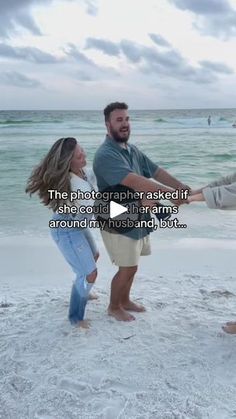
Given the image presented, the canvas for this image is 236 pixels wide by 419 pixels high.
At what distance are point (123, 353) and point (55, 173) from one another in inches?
54.5

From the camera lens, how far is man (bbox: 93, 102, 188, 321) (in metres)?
3.66

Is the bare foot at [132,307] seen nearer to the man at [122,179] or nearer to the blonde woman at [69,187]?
the man at [122,179]

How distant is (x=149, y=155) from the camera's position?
2084 cm

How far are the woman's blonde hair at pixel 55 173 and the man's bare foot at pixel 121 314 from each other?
3.50ft

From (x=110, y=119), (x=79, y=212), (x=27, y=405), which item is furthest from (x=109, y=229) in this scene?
(x=27, y=405)

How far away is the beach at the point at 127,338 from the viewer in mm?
2984

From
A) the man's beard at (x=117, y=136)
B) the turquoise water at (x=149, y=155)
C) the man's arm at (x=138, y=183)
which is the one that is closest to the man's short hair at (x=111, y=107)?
the man's beard at (x=117, y=136)

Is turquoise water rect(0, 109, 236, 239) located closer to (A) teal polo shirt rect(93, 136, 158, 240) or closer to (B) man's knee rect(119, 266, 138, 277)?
(B) man's knee rect(119, 266, 138, 277)

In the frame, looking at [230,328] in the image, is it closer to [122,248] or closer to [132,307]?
[132,307]

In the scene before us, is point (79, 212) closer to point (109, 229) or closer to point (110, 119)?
point (109, 229)

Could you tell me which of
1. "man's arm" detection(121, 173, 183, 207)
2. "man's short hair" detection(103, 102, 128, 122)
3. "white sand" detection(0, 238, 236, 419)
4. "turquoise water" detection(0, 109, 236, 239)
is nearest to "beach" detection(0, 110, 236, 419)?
"white sand" detection(0, 238, 236, 419)

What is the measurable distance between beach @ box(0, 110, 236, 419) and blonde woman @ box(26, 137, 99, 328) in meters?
0.49

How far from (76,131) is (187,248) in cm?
2695

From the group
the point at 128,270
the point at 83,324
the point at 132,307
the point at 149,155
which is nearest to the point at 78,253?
the point at 128,270
